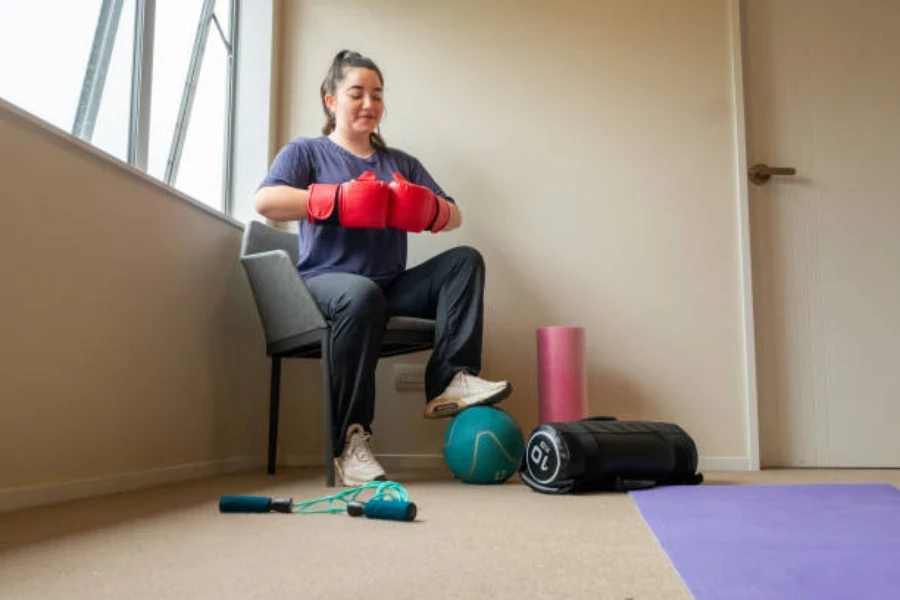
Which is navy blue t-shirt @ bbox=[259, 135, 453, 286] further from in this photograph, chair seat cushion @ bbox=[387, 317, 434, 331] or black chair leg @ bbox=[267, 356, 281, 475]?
black chair leg @ bbox=[267, 356, 281, 475]

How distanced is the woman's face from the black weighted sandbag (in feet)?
3.71

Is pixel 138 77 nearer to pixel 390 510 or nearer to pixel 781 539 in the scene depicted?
pixel 390 510

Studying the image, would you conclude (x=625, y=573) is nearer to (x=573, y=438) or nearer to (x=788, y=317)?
(x=573, y=438)

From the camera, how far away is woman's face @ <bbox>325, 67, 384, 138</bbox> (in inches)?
96.2

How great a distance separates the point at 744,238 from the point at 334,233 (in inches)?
58.9

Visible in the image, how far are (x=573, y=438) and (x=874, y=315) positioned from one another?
155 centimetres

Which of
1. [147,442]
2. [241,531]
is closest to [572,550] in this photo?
[241,531]

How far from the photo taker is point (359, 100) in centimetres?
245

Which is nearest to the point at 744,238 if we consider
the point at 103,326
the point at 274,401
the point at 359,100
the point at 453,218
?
the point at 453,218

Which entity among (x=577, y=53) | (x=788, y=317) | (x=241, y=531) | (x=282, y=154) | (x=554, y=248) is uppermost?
(x=577, y=53)

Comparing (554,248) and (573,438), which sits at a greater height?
(554,248)

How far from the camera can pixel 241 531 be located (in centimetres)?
135

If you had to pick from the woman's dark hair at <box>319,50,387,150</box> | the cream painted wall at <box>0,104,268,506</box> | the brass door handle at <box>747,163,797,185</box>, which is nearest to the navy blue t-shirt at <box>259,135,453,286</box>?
the woman's dark hair at <box>319,50,387,150</box>

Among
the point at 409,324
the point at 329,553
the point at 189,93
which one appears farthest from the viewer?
the point at 189,93
